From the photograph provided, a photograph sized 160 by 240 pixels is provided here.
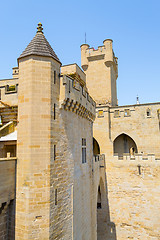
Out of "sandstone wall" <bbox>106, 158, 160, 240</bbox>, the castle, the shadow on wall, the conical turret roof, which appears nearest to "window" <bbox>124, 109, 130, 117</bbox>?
"sandstone wall" <bbox>106, 158, 160, 240</bbox>

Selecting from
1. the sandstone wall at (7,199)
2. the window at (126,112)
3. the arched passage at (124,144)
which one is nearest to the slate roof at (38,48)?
the sandstone wall at (7,199)

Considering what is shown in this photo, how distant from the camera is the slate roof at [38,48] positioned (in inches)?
303

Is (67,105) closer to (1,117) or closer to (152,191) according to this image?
(1,117)

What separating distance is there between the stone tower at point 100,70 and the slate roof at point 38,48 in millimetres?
16886

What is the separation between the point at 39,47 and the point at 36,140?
4.21 metres

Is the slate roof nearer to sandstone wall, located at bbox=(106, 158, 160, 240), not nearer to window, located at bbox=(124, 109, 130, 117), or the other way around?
window, located at bbox=(124, 109, 130, 117)

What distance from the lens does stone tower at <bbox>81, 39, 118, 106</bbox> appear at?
965 inches

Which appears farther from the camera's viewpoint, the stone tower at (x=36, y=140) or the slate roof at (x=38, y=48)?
the slate roof at (x=38, y=48)

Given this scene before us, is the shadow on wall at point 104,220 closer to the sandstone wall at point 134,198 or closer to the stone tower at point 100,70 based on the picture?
the sandstone wall at point 134,198

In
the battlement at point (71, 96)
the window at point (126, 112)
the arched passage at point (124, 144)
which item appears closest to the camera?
the battlement at point (71, 96)

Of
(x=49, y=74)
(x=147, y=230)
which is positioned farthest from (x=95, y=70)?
(x=147, y=230)

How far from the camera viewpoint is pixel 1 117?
29.8 feet

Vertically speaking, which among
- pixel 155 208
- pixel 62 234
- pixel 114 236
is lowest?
pixel 114 236

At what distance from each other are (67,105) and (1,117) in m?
3.53
